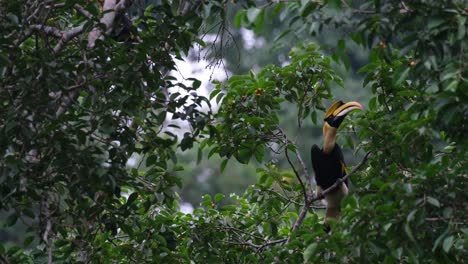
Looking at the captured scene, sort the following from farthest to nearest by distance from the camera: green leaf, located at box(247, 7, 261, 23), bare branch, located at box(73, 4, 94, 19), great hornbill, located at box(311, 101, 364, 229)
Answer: great hornbill, located at box(311, 101, 364, 229), bare branch, located at box(73, 4, 94, 19), green leaf, located at box(247, 7, 261, 23)

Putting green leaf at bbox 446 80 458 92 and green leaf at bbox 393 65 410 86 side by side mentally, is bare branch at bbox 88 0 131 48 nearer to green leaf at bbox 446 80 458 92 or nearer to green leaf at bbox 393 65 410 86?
Result: green leaf at bbox 393 65 410 86

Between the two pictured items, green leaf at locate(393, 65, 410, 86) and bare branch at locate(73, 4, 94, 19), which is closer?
green leaf at locate(393, 65, 410, 86)

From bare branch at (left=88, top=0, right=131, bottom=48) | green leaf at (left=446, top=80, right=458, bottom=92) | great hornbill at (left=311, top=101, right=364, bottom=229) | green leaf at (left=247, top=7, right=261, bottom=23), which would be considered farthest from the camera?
great hornbill at (left=311, top=101, right=364, bottom=229)

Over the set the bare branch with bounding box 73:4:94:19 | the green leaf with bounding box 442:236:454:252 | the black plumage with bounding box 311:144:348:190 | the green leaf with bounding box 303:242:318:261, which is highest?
the black plumage with bounding box 311:144:348:190

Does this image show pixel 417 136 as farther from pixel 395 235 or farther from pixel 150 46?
pixel 150 46

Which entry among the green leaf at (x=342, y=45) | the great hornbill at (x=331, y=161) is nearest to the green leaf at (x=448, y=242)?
the green leaf at (x=342, y=45)

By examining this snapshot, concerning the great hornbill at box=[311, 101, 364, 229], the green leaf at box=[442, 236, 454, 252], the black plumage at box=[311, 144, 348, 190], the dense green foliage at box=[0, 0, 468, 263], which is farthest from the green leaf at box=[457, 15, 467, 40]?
the black plumage at box=[311, 144, 348, 190]

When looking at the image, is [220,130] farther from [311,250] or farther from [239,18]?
[239,18]

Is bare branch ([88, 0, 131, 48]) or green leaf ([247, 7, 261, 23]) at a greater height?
bare branch ([88, 0, 131, 48])

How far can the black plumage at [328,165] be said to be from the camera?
528 cm

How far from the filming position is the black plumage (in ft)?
17.3

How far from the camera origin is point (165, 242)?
4.01 m

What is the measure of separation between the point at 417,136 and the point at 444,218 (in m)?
0.35

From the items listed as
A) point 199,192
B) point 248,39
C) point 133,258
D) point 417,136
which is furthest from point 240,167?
point 417,136
